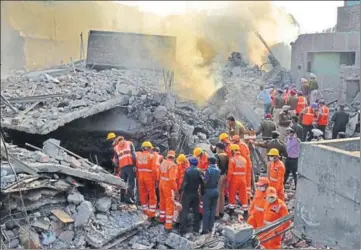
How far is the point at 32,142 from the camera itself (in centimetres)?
1180

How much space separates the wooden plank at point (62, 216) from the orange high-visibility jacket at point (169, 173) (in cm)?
169

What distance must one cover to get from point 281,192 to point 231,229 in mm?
3079

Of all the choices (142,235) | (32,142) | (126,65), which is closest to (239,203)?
(142,235)

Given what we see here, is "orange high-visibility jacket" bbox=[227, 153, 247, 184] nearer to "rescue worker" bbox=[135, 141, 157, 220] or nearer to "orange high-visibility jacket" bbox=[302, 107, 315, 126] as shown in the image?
"rescue worker" bbox=[135, 141, 157, 220]

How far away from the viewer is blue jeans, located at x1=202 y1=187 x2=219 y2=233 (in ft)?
27.1

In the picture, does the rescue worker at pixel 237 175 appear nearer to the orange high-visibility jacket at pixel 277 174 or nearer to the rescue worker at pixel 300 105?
the orange high-visibility jacket at pixel 277 174

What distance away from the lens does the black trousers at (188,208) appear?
27.5 feet

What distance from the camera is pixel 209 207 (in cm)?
842

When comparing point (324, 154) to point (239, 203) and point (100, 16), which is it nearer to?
point (239, 203)

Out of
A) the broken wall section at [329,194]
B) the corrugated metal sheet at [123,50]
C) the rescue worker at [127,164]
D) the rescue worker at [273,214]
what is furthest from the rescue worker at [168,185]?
the corrugated metal sheet at [123,50]

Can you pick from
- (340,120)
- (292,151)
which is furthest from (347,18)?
(292,151)

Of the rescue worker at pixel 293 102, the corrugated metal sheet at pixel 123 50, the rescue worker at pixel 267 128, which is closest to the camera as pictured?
the rescue worker at pixel 267 128

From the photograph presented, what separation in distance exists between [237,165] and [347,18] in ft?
51.1

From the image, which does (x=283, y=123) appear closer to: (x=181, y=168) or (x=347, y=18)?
(x=181, y=168)
